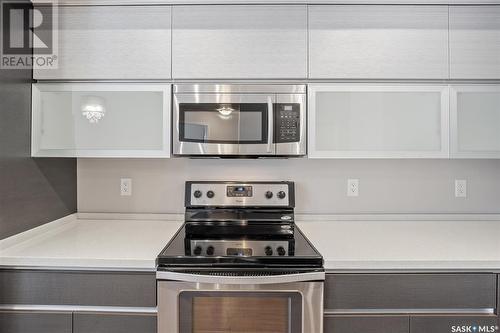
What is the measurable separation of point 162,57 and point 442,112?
4.93 ft

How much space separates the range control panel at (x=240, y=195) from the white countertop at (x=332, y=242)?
186mm

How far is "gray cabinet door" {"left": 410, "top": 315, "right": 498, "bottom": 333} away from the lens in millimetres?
1288

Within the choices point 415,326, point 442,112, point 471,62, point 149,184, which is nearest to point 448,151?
point 442,112

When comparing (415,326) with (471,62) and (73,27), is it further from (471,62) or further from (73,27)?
(73,27)

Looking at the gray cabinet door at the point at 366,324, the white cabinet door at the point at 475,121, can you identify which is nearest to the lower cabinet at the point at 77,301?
the gray cabinet door at the point at 366,324

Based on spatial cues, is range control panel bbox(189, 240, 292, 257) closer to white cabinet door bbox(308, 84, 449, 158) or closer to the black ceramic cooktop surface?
the black ceramic cooktop surface

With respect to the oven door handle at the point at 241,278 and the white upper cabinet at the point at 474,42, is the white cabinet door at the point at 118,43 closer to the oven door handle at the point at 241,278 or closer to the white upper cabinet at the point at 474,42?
the oven door handle at the point at 241,278

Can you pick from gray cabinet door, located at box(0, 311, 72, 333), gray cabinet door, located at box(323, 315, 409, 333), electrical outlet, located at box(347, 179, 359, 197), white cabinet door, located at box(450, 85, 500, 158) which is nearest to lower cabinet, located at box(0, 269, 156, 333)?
gray cabinet door, located at box(0, 311, 72, 333)

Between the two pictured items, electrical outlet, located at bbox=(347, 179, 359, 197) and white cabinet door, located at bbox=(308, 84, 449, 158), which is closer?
white cabinet door, located at bbox=(308, 84, 449, 158)

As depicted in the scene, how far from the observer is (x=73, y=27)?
1.62 metres

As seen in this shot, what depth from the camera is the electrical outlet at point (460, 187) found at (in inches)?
78.0

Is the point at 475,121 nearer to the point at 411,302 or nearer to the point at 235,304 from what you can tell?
the point at 411,302

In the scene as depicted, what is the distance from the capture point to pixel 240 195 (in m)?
1.90

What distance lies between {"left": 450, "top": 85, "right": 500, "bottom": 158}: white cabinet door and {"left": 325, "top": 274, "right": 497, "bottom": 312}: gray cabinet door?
68 centimetres
